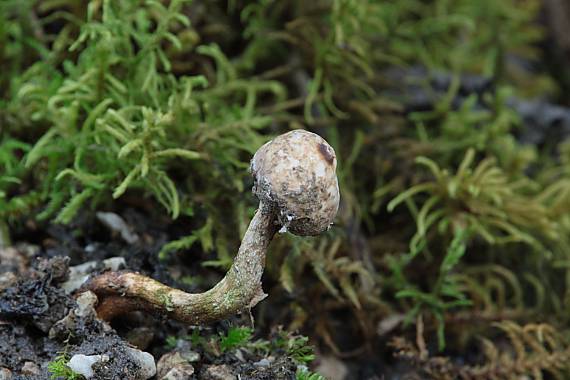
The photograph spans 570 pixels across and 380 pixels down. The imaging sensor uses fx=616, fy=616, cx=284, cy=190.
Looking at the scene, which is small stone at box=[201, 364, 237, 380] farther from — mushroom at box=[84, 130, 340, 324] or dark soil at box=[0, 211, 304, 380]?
mushroom at box=[84, 130, 340, 324]

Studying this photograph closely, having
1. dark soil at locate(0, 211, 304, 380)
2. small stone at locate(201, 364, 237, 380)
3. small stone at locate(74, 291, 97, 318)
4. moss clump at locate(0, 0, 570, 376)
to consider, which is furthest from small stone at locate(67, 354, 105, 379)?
moss clump at locate(0, 0, 570, 376)

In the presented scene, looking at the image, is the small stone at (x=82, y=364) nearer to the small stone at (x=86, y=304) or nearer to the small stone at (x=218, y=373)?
the small stone at (x=86, y=304)

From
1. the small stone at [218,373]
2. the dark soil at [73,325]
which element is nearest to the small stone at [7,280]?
the dark soil at [73,325]

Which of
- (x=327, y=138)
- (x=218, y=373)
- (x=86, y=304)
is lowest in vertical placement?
(x=218, y=373)

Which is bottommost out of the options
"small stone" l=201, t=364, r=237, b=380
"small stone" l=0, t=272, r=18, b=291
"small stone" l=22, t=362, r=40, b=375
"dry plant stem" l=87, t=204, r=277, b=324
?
"small stone" l=201, t=364, r=237, b=380

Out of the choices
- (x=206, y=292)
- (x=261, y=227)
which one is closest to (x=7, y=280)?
(x=206, y=292)

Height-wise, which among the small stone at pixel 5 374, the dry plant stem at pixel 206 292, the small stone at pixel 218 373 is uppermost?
the dry plant stem at pixel 206 292

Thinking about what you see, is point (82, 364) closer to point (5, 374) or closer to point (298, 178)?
point (5, 374)
